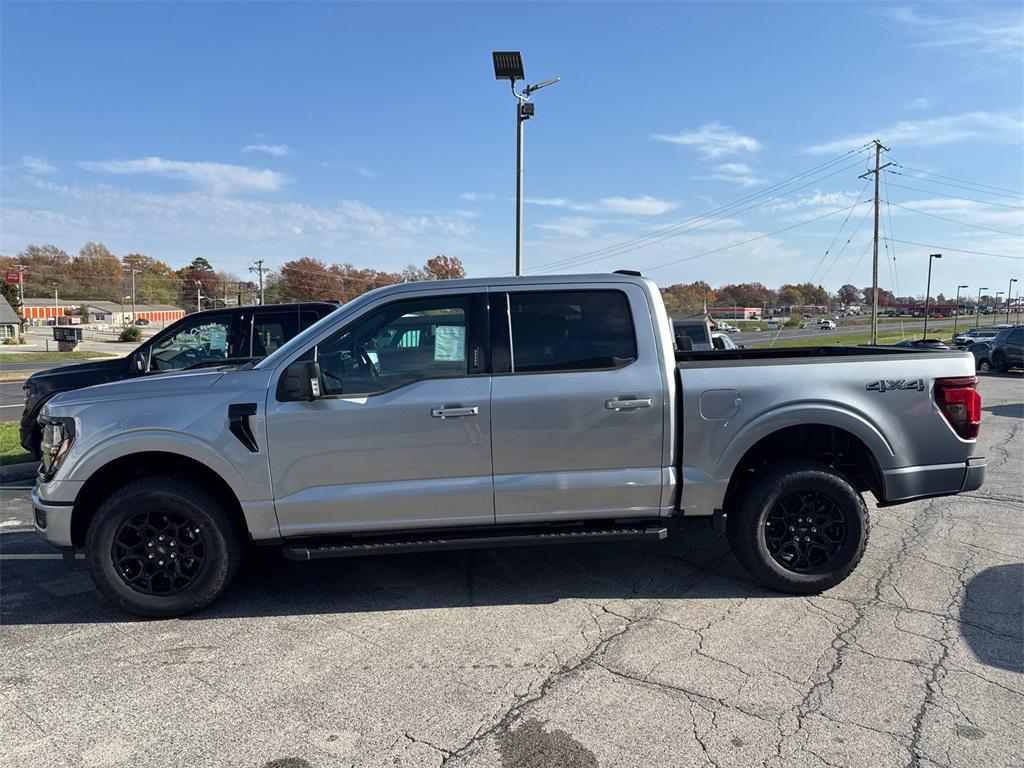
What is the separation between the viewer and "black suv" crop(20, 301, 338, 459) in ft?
26.0

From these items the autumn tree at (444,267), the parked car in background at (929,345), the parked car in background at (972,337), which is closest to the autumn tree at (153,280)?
the autumn tree at (444,267)

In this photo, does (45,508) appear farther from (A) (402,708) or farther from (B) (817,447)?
(B) (817,447)

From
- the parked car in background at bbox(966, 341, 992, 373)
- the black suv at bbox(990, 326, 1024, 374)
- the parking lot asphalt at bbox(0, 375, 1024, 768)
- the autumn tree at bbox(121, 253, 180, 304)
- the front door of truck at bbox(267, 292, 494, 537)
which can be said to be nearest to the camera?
the parking lot asphalt at bbox(0, 375, 1024, 768)

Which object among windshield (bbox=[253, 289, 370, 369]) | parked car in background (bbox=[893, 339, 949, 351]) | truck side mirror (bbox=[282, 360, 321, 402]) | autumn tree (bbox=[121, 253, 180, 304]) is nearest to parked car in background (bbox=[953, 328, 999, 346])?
parked car in background (bbox=[893, 339, 949, 351])

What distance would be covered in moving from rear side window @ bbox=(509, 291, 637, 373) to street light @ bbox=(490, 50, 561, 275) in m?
10.5

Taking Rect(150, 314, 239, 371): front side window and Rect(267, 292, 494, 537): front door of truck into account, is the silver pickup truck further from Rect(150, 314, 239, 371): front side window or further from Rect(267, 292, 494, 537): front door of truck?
Rect(150, 314, 239, 371): front side window

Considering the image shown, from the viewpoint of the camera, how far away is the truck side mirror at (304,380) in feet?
13.7

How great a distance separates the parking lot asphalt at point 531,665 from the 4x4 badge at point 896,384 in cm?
132

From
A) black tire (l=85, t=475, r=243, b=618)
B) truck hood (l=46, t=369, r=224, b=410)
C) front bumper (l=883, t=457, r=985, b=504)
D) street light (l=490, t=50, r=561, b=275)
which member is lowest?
black tire (l=85, t=475, r=243, b=618)

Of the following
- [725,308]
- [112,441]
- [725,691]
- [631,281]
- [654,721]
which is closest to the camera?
[654,721]

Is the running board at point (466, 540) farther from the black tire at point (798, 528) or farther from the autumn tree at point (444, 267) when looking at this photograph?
the autumn tree at point (444, 267)

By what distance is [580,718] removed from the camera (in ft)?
10.6

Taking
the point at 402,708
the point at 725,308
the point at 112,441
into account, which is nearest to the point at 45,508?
the point at 112,441

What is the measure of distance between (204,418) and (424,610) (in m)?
1.76
